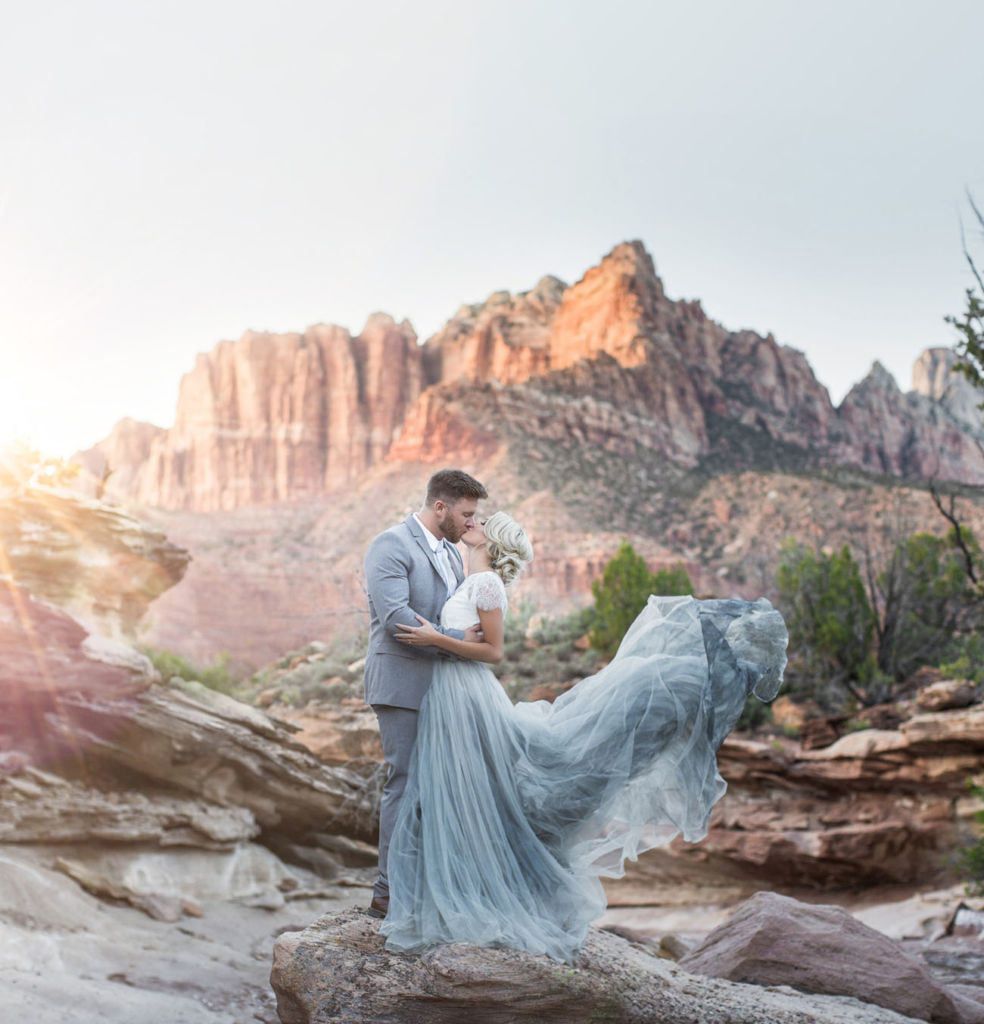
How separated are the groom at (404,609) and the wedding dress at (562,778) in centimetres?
7

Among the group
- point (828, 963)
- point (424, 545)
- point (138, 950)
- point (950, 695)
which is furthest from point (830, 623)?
point (424, 545)

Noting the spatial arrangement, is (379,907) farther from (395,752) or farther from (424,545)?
(424,545)

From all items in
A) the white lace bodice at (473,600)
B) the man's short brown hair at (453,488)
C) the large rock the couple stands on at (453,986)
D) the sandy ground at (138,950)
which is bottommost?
the sandy ground at (138,950)

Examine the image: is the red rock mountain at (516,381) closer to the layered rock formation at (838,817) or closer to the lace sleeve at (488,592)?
the layered rock formation at (838,817)

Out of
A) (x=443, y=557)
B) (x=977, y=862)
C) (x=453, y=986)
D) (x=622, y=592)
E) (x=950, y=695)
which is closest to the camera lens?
(x=453, y=986)

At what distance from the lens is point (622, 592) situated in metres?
17.5

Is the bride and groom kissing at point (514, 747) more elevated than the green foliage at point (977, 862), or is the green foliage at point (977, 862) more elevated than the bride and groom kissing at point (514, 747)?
the bride and groom kissing at point (514, 747)

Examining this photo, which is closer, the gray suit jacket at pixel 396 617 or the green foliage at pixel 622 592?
the gray suit jacket at pixel 396 617

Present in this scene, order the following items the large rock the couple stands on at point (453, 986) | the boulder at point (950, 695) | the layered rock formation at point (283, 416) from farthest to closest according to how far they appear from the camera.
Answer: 1. the layered rock formation at point (283, 416)
2. the boulder at point (950, 695)
3. the large rock the couple stands on at point (453, 986)

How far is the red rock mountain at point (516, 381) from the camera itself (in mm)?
60656

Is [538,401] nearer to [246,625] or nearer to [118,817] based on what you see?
[246,625]

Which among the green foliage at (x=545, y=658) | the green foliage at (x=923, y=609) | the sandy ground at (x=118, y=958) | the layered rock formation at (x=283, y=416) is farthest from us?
the layered rock formation at (x=283, y=416)

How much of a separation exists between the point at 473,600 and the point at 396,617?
313 mm

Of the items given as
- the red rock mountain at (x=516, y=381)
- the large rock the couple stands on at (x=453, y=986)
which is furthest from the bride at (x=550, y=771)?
the red rock mountain at (x=516, y=381)
